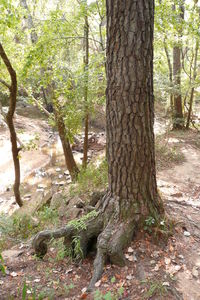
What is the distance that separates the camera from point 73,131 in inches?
277

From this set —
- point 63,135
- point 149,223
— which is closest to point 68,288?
point 149,223

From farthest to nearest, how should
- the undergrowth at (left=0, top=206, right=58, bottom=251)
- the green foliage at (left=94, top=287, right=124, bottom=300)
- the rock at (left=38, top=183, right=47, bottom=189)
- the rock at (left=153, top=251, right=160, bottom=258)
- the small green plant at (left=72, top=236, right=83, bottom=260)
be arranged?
the rock at (left=38, top=183, right=47, bottom=189) → the undergrowth at (left=0, top=206, right=58, bottom=251) → the small green plant at (left=72, top=236, right=83, bottom=260) → the rock at (left=153, top=251, right=160, bottom=258) → the green foliage at (left=94, top=287, right=124, bottom=300)

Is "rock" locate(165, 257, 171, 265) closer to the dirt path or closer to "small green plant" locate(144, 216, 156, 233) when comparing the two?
the dirt path

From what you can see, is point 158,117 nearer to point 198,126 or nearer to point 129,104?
point 198,126

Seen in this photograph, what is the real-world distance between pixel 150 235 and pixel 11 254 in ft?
6.70

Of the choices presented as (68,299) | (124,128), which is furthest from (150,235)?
(124,128)

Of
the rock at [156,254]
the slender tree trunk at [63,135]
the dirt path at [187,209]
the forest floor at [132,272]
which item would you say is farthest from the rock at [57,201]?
the rock at [156,254]

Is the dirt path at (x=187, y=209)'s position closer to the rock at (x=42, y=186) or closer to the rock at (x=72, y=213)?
the rock at (x=72, y=213)

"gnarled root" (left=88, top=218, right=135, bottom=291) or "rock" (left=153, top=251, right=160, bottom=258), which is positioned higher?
"gnarled root" (left=88, top=218, right=135, bottom=291)

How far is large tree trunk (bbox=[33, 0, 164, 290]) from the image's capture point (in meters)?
2.51

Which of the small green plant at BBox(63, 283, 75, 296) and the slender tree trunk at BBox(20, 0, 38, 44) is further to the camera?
the slender tree trunk at BBox(20, 0, 38, 44)

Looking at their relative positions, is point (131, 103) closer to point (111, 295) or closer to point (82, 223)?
point (82, 223)

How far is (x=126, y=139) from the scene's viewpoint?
A: 9.12ft

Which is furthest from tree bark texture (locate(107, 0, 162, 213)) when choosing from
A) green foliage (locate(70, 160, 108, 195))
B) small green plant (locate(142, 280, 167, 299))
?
green foliage (locate(70, 160, 108, 195))
